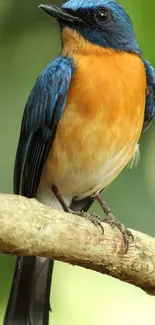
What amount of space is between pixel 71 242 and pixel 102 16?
1.69m

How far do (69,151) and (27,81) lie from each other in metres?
0.46

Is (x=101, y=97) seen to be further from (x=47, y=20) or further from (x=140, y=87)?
(x=47, y=20)

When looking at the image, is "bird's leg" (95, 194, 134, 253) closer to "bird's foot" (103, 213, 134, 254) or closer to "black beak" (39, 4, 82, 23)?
"bird's foot" (103, 213, 134, 254)

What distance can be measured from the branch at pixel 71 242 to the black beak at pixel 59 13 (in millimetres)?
1195

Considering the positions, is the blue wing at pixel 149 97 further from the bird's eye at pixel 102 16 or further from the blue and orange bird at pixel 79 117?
the bird's eye at pixel 102 16

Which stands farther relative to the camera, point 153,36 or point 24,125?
point 24,125

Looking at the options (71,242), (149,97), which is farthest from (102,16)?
(71,242)

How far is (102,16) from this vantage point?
462cm

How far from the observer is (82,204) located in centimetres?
493

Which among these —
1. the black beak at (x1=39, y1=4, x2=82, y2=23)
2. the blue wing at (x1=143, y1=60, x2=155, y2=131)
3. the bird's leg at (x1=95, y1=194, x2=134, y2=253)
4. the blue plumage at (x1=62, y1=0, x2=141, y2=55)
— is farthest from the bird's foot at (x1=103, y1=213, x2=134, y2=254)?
the black beak at (x1=39, y1=4, x2=82, y2=23)

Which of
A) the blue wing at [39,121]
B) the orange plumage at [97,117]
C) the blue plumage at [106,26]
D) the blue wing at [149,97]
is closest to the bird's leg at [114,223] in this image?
the orange plumage at [97,117]

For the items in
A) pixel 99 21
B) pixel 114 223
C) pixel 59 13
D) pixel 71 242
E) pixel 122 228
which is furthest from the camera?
pixel 99 21

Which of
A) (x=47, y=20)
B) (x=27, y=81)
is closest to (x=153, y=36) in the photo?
(x=27, y=81)

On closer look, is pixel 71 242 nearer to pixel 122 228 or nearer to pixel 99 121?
pixel 122 228
